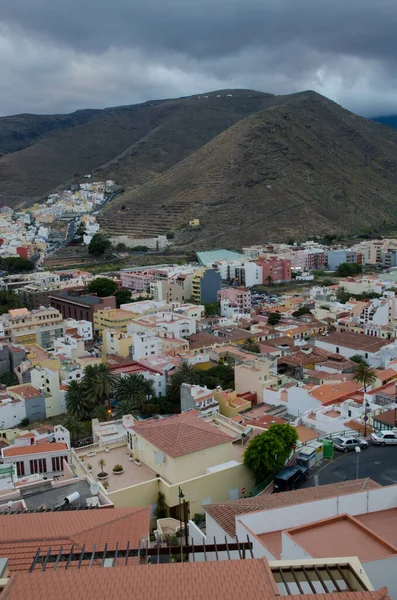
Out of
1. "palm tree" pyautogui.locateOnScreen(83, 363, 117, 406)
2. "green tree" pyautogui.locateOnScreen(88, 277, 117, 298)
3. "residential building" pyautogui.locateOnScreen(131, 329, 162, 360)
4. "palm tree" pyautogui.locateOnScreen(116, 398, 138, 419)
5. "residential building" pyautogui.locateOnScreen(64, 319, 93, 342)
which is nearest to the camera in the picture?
"palm tree" pyautogui.locateOnScreen(116, 398, 138, 419)

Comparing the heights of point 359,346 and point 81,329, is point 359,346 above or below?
above

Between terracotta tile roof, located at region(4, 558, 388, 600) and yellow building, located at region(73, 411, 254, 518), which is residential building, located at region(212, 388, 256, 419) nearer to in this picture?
yellow building, located at region(73, 411, 254, 518)

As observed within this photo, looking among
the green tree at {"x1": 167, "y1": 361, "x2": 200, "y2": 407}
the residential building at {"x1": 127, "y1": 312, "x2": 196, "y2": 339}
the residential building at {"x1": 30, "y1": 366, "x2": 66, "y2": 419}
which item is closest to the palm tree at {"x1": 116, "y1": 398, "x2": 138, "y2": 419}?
the green tree at {"x1": 167, "y1": 361, "x2": 200, "y2": 407}

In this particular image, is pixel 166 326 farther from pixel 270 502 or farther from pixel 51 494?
pixel 270 502

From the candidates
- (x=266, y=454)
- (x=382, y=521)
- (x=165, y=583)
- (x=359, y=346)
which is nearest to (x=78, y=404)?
(x=266, y=454)

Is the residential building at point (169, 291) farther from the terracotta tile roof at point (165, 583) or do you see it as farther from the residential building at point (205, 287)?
the terracotta tile roof at point (165, 583)

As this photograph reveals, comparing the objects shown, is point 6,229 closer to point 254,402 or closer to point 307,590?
point 254,402

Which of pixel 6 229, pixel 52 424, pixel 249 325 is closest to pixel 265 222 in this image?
pixel 6 229
